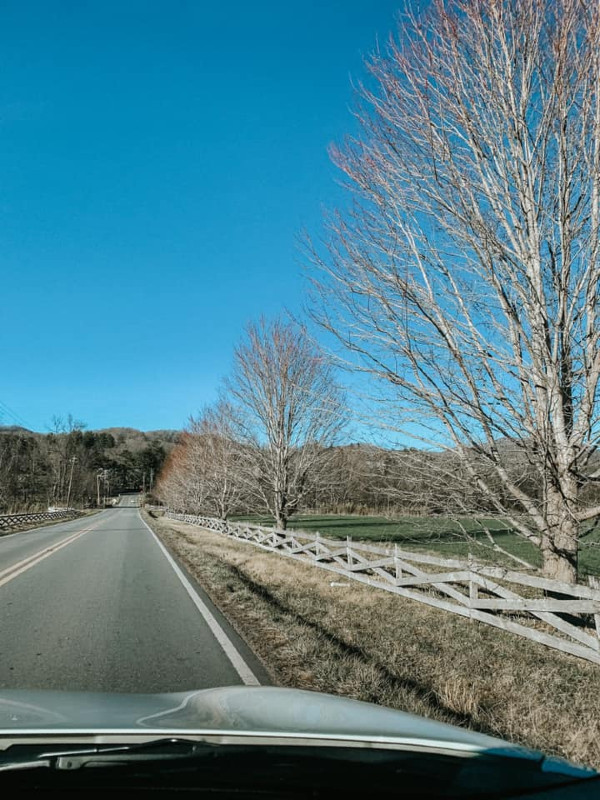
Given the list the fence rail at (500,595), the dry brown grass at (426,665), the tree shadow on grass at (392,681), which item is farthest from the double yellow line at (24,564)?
the fence rail at (500,595)

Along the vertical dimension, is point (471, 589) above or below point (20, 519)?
above

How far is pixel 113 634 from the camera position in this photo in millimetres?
7746

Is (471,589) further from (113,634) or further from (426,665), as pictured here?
(113,634)

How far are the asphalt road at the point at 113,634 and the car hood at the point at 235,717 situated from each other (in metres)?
1.84

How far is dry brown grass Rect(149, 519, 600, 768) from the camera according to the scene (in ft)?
15.8

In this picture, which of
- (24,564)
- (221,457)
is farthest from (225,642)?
(221,457)

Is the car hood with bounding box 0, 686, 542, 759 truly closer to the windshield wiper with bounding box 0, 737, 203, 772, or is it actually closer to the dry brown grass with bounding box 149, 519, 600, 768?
the windshield wiper with bounding box 0, 737, 203, 772

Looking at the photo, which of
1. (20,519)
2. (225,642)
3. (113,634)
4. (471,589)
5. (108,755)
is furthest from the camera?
(20,519)

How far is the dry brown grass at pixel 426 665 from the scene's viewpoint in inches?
189

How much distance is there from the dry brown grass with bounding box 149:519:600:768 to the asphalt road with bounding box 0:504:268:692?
0.46 meters

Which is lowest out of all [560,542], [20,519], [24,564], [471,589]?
[20,519]

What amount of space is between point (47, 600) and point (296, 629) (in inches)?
185

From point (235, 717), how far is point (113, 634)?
205 inches

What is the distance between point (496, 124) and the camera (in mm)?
7461
